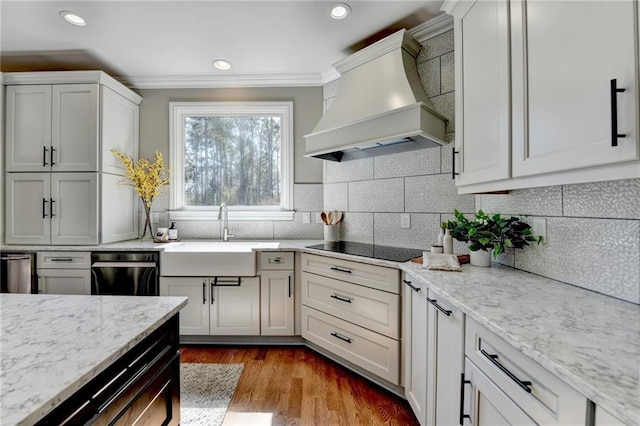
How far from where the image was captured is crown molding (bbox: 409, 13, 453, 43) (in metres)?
2.04

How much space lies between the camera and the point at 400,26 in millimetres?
2154

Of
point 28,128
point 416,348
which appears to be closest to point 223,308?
point 416,348

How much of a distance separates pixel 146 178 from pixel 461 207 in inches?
117

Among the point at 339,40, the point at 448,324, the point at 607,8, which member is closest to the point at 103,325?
the point at 448,324

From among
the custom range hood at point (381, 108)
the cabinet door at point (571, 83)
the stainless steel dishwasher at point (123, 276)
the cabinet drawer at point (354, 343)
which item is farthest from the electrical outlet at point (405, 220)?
the stainless steel dishwasher at point (123, 276)

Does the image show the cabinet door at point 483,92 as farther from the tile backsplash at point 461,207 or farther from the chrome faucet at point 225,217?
the chrome faucet at point 225,217

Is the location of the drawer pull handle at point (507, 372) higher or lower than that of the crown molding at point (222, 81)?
lower

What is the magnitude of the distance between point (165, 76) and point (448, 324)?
343 cm

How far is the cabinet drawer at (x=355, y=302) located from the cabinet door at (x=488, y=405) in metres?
0.74

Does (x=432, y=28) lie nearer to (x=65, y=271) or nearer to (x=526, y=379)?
(x=526, y=379)

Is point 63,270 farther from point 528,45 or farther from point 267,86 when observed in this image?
point 528,45

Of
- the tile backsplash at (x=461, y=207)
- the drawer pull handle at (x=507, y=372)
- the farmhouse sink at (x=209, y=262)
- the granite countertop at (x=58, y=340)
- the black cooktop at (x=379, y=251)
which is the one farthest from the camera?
the farmhouse sink at (x=209, y=262)

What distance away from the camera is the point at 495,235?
152 centimetres

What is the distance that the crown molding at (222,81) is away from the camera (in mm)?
2965
